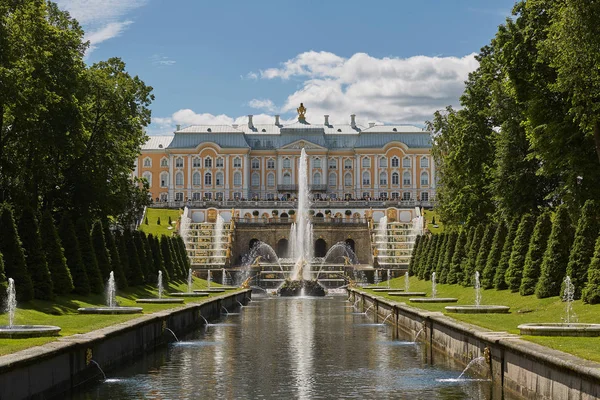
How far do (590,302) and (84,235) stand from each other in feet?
51.3

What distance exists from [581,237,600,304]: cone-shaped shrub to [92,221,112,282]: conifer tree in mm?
15626

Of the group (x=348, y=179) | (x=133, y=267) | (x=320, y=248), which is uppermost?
(x=348, y=179)

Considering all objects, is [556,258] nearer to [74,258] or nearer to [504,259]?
[504,259]

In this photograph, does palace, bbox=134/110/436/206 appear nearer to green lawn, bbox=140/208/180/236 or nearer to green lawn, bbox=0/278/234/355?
green lawn, bbox=140/208/180/236

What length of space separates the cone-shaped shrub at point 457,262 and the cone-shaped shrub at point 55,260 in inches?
678

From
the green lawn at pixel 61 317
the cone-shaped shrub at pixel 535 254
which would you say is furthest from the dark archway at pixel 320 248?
the cone-shaped shrub at pixel 535 254

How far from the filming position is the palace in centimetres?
11319

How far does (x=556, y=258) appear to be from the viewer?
23.1m

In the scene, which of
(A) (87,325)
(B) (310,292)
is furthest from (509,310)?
(B) (310,292)

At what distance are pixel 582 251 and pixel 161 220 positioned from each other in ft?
233

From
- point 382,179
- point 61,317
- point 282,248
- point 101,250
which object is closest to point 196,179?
point 382,179

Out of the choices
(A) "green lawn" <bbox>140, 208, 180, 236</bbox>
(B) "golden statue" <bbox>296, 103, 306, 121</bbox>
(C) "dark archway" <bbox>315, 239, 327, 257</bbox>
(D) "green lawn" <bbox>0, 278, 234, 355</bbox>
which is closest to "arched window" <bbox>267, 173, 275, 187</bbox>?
(B) "golden statue" <bbox>296, 103, 306, 121</bbox>

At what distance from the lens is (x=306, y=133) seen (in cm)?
11606

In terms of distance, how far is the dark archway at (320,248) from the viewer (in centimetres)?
7881
